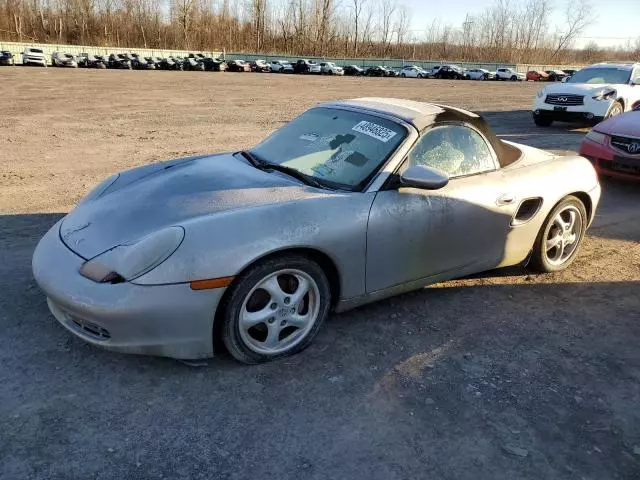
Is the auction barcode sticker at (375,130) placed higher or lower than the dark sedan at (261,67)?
lower

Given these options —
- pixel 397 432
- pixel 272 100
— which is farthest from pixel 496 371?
pixel 272 100

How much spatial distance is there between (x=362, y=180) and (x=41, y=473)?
7.57 ft

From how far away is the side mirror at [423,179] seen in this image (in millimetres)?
3344

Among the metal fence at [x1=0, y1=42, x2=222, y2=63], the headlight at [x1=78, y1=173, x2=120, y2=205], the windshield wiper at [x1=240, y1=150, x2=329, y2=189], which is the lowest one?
the headlight at [x1=78, y1=173, x2=120, y2=205]

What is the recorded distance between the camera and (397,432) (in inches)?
103

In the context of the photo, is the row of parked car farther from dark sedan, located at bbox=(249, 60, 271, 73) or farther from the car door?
the car door

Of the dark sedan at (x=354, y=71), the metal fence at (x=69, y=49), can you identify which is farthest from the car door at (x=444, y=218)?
the dark sedan at (x=354, y=71)

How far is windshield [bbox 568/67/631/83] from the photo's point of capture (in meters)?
13.1

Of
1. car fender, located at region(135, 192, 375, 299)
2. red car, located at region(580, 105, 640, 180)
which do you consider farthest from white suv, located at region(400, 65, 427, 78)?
car fender, located at region(135, 192, 375, 299)

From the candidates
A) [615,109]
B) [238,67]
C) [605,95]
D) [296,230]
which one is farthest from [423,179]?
[238,67]

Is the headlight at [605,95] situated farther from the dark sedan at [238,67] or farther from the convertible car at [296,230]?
the dark sedan at [238,67]

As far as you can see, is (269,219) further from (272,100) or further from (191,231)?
(272,100)

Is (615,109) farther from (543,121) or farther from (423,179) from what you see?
(423,179)

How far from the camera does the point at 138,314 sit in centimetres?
269
